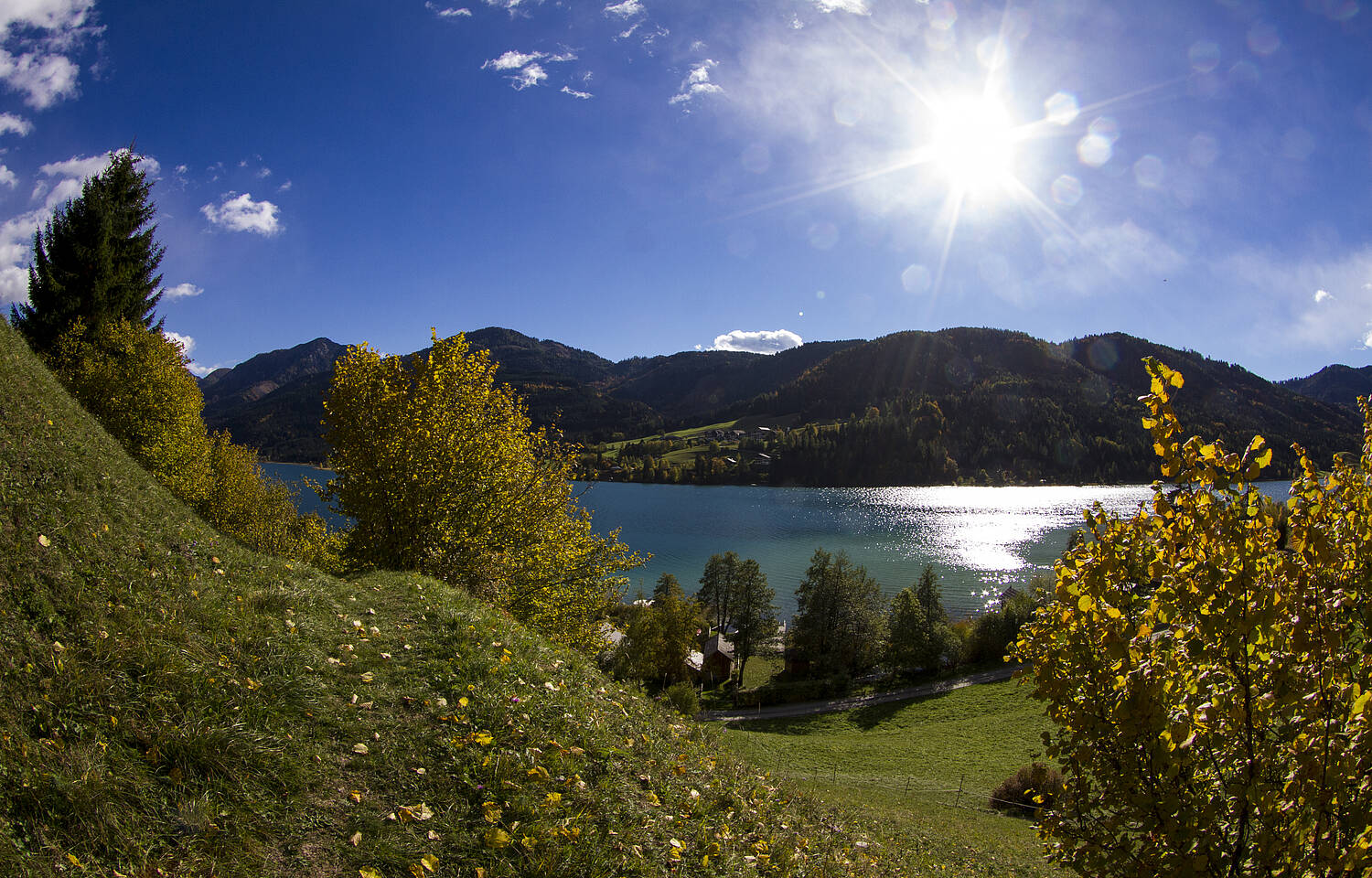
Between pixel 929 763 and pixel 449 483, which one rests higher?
pixel 449 483

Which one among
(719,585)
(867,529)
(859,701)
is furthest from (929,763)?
(867,529)

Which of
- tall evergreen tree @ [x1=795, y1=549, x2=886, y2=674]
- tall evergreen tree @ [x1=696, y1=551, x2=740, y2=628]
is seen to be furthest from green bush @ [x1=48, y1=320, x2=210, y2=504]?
tall evergreen tree @ [x1=795, y1=549, x2=886, y2=674]

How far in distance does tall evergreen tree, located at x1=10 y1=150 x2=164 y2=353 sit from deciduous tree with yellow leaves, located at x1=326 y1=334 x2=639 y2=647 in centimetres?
1759

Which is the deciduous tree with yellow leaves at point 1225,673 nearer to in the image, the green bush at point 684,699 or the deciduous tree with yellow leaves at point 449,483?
the deciduous tree with yellow leaves at point 449,483

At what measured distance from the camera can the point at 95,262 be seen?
2511 cm

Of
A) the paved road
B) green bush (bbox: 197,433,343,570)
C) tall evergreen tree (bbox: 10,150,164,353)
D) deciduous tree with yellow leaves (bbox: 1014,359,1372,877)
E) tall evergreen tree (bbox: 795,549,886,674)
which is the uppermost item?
tall evergreen tree (bbox: 10,150,164,353)

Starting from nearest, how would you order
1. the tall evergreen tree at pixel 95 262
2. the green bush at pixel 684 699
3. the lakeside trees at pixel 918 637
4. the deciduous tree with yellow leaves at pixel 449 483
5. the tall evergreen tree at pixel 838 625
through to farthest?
the deciduous tree with yellow leaves at pixel 449 483
the tall evergreen tree at pixel 95 262
the green bush at pixel 684 699
the lakeside trees at pixel 918 637
the tall evergreen tree at pixel 838 625

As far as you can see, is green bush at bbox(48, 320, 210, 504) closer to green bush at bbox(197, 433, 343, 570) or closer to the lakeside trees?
green bush at bbox(197, 433, 343, 570)

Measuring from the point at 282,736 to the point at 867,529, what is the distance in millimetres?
112707

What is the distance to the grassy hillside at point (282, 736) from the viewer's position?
163 inches

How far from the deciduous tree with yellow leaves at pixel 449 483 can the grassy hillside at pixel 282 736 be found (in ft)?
24.4

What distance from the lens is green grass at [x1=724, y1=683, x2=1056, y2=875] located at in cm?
1285

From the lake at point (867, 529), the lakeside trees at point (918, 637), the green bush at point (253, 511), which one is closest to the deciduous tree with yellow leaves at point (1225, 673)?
the green bush at point (253, 511)

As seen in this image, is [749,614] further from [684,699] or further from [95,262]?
[95,262]
